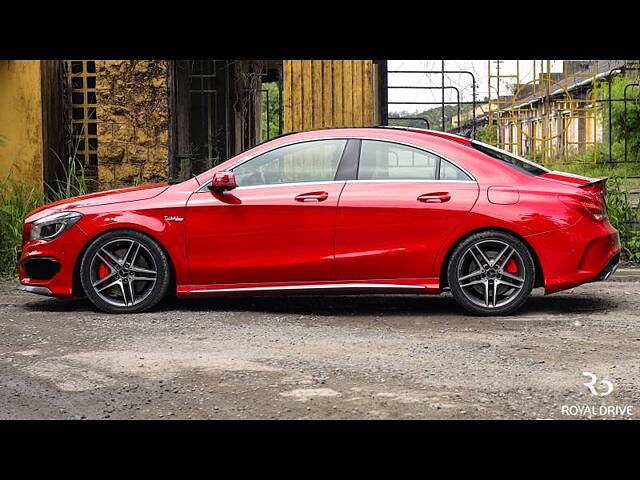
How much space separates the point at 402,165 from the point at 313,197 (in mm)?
780

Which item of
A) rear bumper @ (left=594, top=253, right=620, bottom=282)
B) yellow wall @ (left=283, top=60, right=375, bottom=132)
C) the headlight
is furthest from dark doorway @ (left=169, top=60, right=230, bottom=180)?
rear bumper @ (left=594, top=253, right=620, bottom=282)

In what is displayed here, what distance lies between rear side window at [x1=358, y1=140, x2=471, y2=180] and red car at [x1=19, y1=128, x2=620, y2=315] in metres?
0.01

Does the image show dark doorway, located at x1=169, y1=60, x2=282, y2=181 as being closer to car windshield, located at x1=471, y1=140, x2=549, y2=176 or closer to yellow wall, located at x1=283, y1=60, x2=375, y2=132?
yellow wall, located at x1=283, y1=60, x2=375, y2=132

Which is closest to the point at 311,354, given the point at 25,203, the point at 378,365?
the point at 378,365

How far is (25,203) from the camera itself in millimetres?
11578

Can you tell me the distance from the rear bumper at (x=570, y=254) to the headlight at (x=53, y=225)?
12.4 feet

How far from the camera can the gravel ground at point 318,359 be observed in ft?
16.5

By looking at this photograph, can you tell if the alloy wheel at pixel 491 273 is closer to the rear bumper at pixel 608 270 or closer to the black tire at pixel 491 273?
the black tire at pixel 491 273

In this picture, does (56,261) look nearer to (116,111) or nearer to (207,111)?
(116,111)

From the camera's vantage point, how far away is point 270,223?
7996 millimetres

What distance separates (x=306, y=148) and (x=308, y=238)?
0.80 m

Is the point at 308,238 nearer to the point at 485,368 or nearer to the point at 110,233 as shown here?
the point at 110,233

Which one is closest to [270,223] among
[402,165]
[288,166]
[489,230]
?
[288,166]

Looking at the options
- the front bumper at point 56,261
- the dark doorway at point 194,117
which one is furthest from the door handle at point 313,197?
the dark doorway at point 194,117
